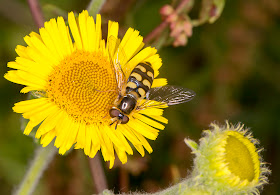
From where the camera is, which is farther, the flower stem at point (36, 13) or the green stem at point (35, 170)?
the flower stem at point (36, 13)

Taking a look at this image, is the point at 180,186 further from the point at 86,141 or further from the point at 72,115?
the point at 72,115

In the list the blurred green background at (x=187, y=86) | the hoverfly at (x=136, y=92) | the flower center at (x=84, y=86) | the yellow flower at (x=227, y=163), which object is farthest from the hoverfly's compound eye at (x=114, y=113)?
the blurred green background at (x=187, y=86)

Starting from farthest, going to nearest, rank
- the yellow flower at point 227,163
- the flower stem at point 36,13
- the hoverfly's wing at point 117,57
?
1. the flower stem at point 36,13
2. the hoverfly's wing at point 117,57
3. the yellow flower at point 227,163

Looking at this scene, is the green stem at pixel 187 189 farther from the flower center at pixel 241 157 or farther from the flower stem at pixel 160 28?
the flower stem at pixel 160 28

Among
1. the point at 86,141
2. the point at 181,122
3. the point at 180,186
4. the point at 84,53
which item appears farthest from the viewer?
the point at 181,122

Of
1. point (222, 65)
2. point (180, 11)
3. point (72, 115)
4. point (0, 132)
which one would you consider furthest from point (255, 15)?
point (0, 132)

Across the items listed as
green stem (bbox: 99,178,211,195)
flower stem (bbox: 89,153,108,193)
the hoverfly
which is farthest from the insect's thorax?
flower stem (bbox: 89,153,108,193)

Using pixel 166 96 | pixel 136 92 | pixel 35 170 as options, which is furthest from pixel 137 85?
pixel 35 170
